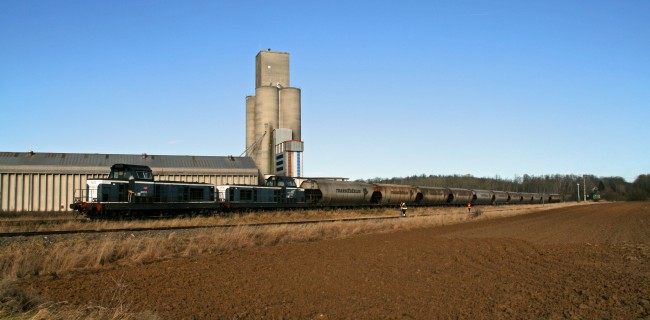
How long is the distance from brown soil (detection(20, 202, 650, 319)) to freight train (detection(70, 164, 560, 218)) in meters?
14.3

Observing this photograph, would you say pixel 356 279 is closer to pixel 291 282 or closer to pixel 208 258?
pixel 291 282

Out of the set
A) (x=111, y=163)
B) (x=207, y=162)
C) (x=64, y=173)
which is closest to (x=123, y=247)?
(x=64, y=173)

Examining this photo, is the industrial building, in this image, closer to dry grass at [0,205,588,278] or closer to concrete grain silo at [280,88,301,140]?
concrete grain silo at [280,88,301,140]

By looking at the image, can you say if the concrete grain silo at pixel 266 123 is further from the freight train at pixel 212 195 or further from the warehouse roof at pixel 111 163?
the freight train at pixel 212 195

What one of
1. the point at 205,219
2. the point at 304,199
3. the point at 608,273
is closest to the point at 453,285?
the point at 608,273

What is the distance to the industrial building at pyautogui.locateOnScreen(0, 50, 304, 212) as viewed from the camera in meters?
47.7

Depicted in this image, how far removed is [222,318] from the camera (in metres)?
9.25

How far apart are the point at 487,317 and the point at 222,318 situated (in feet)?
15.7

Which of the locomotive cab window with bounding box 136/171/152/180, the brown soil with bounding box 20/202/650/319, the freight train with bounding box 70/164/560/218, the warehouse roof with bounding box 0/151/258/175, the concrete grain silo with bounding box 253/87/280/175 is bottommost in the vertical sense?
the brown soil with bounding box 20/202/650/319

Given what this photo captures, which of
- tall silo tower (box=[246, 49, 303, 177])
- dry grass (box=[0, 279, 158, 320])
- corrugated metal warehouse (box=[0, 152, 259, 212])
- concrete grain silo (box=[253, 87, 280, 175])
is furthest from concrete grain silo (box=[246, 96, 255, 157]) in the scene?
dry grass (box=[0, 279, 158, 320])

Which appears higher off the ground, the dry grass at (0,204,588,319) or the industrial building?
the industrial building

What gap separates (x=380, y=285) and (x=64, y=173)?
Result: 45.7 meters

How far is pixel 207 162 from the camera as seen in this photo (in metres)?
57.1

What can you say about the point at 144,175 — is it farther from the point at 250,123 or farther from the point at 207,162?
the point at 250,123
